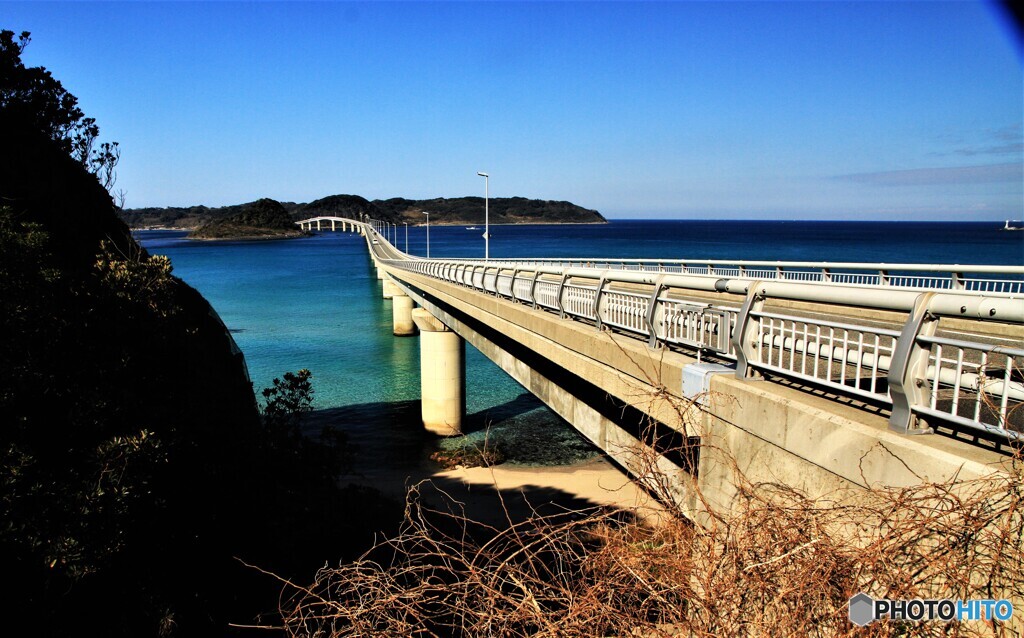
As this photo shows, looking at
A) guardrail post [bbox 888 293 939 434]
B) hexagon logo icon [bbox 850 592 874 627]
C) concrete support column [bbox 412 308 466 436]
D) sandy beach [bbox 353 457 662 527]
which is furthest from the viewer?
concrete support column [bbox 412 308 466 436]

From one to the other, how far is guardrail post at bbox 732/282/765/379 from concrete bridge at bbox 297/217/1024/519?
1cm

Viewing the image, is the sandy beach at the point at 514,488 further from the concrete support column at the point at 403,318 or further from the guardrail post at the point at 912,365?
the concrete support column at the point at 403,318

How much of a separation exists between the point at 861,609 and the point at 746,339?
2.84m

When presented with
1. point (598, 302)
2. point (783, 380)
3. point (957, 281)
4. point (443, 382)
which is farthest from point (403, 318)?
point (783, 380)

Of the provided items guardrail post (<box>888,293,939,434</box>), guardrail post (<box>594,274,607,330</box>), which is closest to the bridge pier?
guardrail post (<box>594,274,607,330</box>)

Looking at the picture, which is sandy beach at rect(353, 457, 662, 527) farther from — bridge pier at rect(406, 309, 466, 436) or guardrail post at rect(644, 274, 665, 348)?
guardrail post at rect(644, 274, 665, 348)

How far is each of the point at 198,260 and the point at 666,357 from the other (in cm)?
13756

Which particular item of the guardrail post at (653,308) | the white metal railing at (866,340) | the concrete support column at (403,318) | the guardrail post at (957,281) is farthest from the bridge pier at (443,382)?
the concrete support column at (403,318)

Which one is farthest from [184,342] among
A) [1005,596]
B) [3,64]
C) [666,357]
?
[3,64]

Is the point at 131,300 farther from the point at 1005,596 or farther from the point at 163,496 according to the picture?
the point at 1005,596

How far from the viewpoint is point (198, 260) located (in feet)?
418

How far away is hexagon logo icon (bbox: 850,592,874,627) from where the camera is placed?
2.88m

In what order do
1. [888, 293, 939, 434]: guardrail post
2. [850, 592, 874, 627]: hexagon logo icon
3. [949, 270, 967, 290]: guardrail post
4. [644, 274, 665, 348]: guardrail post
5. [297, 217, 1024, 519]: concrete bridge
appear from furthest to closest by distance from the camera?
[949, 270, 967, 290]: guardrail post
[644, 274, 665, 348]: guardrail post
[888, 293, 939, 434]: guardrail post
[297, 217, 1024, 519]: concrete bridge
[850, 592, 874, 627]: hexagon logo icon

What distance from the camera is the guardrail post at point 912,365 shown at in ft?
12.4
